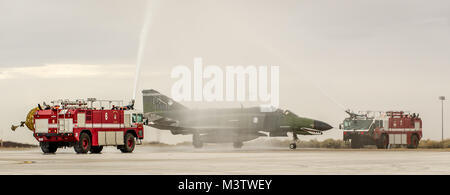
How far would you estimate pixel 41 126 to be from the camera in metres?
41.4

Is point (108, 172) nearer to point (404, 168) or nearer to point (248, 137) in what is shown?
point (404, 168)

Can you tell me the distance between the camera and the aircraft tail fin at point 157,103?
6344 cm

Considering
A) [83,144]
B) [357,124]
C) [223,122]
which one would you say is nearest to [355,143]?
[357,124]

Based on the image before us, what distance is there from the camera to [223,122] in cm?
6016

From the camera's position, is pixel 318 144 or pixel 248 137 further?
pixel 318 144

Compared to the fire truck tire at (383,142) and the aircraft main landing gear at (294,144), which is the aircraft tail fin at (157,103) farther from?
the fire truck tire at (383,142)

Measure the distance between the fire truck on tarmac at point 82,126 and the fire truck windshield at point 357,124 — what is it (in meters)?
18.3

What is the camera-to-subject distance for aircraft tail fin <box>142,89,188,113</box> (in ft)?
208

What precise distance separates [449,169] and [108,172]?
11673 millimetres

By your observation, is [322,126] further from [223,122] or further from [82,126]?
[82,126]

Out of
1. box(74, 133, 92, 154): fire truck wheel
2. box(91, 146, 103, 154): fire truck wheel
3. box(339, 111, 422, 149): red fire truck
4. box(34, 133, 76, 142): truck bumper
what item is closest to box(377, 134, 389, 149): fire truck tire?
box(339, 111, 422, 149): red fire truck

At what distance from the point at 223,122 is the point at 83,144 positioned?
66.7 ft
